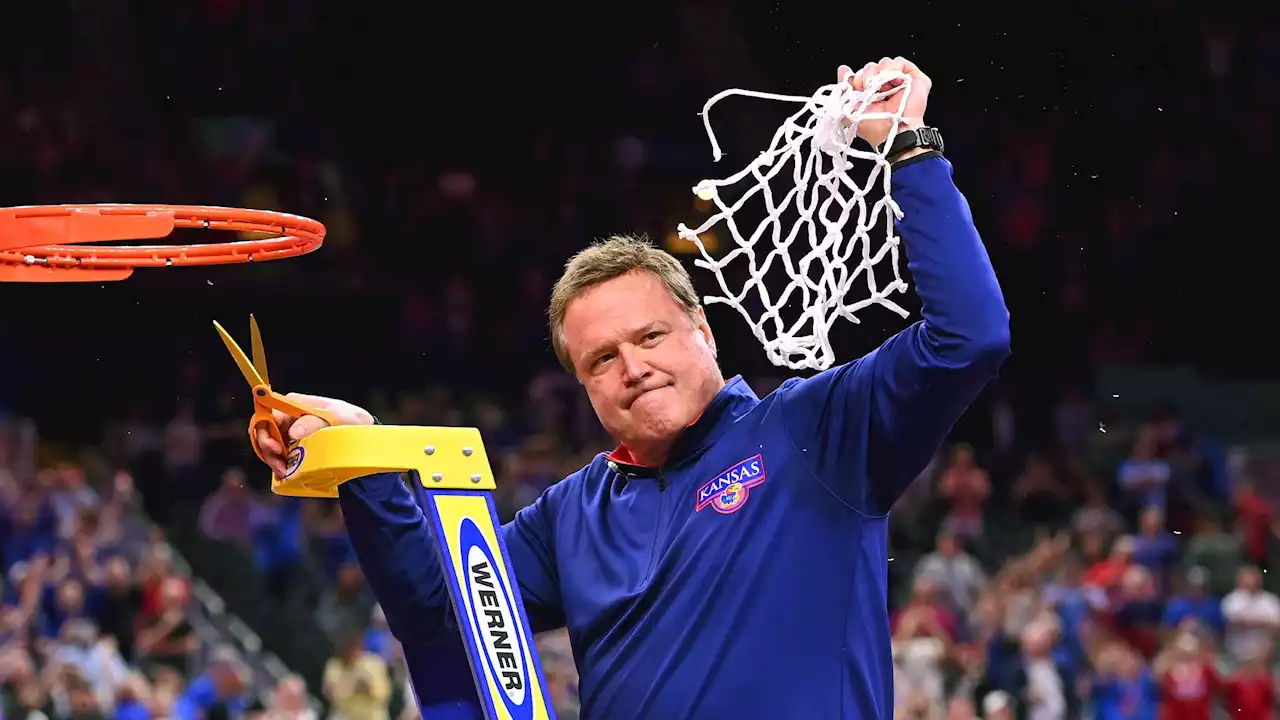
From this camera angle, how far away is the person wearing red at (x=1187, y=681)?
395 inches

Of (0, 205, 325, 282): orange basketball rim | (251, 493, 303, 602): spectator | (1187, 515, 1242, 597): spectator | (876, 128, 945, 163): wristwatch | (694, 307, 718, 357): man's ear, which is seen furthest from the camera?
(251, 493, 303, 602): spectator

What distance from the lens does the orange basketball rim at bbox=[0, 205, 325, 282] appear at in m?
3.46

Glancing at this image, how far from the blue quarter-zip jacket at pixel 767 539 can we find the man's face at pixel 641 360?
6cm

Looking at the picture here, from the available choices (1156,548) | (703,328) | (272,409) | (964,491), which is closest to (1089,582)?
(1156,548)

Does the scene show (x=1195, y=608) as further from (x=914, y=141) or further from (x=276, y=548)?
(x=914, y=141)

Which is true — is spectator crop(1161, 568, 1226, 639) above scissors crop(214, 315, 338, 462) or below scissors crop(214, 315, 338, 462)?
below

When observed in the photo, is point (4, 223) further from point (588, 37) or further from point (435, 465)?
point (588, 37)

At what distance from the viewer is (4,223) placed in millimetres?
3424

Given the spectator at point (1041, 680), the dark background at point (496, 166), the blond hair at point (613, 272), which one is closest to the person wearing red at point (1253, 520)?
the dark background at point (496, 166)

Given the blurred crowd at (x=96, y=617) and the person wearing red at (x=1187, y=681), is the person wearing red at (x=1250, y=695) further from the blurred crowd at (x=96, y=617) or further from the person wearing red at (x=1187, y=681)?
the blurred crowd at (x=96, y=617)

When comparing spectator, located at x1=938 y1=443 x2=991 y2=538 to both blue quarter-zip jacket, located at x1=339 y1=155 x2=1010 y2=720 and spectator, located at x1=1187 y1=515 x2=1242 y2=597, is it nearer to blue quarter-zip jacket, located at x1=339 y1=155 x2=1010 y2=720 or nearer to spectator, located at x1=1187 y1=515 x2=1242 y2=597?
spectator, located at x1=1187 y1=515 x2=1242 y2=597

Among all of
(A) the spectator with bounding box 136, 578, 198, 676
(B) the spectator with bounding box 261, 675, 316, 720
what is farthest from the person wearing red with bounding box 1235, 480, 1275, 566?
(A) the spectator with bounding box 136, 578, 198, 676

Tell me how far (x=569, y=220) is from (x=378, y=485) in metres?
10.3

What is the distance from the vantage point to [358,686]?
10164 millimetres
